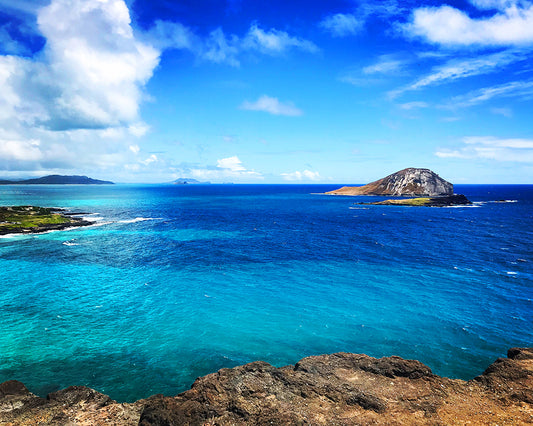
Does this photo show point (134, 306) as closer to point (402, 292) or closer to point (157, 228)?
point (402, 292)

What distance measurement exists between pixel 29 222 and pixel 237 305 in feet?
287

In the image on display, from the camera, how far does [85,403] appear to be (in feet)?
66.7

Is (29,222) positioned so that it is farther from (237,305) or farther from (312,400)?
(312,400)

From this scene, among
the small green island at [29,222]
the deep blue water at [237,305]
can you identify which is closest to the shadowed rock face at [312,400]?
the deep blue water at [237,305]

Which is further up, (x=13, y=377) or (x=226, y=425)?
(x=226, y=425)

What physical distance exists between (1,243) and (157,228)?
38517 millimetres

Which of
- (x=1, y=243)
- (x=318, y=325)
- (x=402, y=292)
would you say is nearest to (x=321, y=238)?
(x=402, y=292)

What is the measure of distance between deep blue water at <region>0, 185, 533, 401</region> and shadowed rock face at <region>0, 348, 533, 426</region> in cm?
413

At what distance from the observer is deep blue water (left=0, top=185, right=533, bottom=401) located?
1100 inches

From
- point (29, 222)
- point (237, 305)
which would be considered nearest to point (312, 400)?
point (237, 305)

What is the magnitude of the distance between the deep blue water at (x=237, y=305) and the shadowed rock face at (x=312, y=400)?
413 centimetres

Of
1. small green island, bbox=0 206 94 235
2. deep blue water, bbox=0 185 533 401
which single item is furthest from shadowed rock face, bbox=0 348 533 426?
small green island, bbox=0 206 94 235

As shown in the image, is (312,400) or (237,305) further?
(237,305)

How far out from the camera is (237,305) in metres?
40.5
